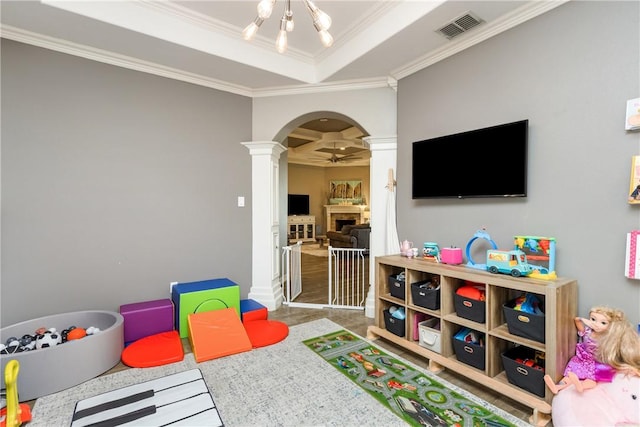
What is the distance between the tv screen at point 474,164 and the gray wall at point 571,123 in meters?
0.09

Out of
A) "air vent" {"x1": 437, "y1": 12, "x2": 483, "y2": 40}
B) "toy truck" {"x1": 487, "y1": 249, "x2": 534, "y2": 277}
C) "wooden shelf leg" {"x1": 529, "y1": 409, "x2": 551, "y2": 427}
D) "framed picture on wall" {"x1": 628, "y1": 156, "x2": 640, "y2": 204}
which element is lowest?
"wooden shelf leg" {"x1": 529, "y1": 409, "x2": 551, "y2": 427}

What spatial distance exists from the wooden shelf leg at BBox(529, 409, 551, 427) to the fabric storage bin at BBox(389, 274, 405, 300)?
1074 millimetres

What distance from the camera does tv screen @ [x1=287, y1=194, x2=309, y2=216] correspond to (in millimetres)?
9922

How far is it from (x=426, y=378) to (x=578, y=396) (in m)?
0.83

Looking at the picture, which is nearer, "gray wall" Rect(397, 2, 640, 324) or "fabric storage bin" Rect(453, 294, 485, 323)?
"gray wall" Rect(397, 2, 640, 324)

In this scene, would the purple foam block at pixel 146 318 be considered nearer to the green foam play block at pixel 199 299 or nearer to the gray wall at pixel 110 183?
the green foam play block at pixel 199 299

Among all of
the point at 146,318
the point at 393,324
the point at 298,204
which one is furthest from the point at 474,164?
the point at 298,204

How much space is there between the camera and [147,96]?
2.89m

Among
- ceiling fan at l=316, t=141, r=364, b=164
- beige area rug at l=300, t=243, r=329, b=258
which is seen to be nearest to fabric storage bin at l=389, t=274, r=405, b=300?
beige area rug at l=300, t=243, r=329, b=258

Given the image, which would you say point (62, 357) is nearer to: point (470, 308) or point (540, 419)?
point (470, 308)

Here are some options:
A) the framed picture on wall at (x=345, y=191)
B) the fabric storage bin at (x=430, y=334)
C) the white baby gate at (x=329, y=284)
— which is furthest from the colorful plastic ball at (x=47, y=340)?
the framed picture on wall at (x=345, y=191)

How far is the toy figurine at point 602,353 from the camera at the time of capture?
147 cm

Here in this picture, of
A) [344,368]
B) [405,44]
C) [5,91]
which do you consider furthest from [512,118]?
A: [5,91]

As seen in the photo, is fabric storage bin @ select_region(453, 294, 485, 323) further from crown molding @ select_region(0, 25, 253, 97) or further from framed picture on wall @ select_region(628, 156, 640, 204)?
crown molding @ select_region(0, 25, 253, 97)
